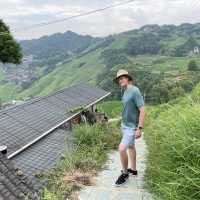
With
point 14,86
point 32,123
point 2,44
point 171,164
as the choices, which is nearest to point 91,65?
point 14,86

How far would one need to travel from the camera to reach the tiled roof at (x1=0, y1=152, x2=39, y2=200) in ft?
16.3

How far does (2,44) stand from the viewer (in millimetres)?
23312

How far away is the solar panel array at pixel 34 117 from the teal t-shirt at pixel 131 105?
4.21 m

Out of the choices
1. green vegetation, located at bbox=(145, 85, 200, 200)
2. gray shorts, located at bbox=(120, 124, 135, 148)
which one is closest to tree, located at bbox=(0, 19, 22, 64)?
gray shorts, located at bbox=(120, 124, 135, 148)

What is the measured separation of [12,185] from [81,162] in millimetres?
1360

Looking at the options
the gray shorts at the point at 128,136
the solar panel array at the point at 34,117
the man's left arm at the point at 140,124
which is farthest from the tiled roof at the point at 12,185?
the solar panel array at the point at 34,117

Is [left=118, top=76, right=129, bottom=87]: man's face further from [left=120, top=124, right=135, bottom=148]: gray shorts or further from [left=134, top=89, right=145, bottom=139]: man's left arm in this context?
[left=120, top=124, right=135, bottom=148]: gray shorts

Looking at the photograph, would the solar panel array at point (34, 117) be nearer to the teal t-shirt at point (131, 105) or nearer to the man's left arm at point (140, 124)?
the teal t-shirt at point (131, 105)

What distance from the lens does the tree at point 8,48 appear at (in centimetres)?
2339

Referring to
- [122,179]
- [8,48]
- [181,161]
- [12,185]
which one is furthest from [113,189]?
[8,48]

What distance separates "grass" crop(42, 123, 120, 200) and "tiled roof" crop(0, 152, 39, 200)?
10.7 inches

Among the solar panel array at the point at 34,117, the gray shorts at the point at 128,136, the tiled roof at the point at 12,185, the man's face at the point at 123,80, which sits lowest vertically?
the solar panel array at the point at 34,117

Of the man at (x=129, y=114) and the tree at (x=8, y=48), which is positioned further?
the tree at (x=8, y=48)

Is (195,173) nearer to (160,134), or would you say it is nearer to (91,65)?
(160,134)
